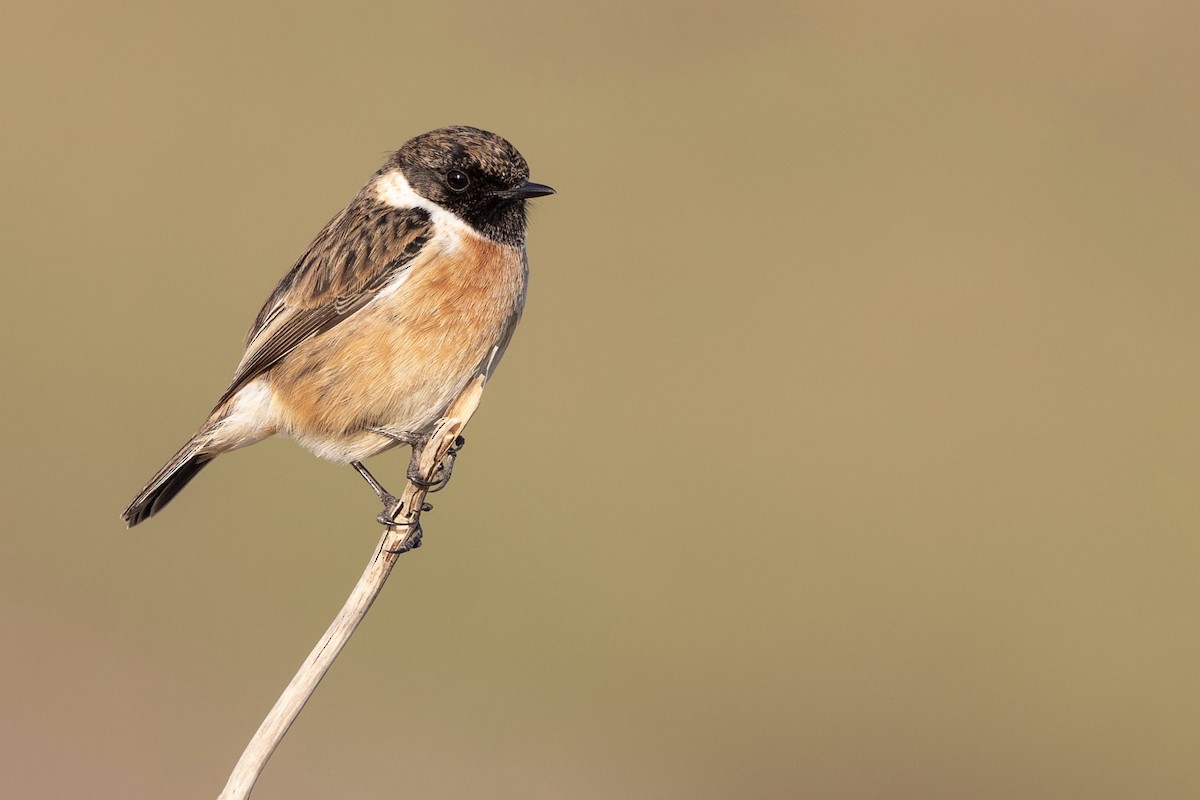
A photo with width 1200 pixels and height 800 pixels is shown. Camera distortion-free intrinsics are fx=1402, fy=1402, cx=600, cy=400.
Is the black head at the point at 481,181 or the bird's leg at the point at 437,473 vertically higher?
the black head at the point at 481,181

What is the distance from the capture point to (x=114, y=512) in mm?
10961

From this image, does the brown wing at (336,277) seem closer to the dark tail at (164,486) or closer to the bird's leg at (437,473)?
the dark tail at (164,486)

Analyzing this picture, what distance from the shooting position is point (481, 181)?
5.72 meters

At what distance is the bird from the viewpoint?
5461 millimetres

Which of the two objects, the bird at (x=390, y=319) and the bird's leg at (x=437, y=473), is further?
the bird at (x=390, y=319)

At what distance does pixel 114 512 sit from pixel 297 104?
249 inches

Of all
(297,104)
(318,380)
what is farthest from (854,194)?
(318,380)

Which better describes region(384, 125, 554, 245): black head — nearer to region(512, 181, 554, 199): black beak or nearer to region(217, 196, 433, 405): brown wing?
region(512, 181, 554, 199): black beak

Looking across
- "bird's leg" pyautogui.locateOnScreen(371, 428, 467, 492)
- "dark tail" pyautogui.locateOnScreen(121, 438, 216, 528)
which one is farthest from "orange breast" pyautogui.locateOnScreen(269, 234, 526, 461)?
"dark tail" pyautogui.locateOnScreen(121, 438, 216, 528)

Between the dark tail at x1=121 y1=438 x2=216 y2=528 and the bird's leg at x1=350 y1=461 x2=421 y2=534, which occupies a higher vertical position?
the bird's leg at x1=350 y1=461 x2=421 y2=534

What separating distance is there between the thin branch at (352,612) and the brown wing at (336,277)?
703 mm

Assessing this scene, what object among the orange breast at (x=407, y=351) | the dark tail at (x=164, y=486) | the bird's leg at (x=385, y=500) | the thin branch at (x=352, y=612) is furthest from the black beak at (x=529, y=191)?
the dark tail at (x=164, y=486)

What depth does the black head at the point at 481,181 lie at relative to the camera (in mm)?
5691

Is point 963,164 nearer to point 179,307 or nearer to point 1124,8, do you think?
point 1124,8
